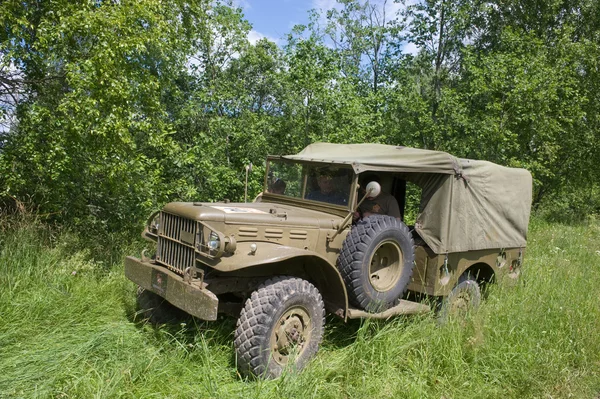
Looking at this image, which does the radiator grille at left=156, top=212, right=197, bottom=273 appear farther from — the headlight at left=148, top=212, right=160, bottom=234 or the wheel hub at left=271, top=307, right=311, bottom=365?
the wheel hub at left=271, top=307, right=311, bottom=365

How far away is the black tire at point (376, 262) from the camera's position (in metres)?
4.35

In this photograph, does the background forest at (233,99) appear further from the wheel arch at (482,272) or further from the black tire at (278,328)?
the wheel arch at (482,272)

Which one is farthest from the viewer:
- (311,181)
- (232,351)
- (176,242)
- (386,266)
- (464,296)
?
(464,296)

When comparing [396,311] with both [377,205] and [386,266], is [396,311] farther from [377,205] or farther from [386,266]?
[377,205]

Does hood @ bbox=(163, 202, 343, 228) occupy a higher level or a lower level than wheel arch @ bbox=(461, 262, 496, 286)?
higher

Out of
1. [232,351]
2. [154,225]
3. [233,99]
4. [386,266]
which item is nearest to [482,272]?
[386,266]

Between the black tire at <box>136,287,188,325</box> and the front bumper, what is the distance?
1.42 ft

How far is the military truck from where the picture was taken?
3.80 metres

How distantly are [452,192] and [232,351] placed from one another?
283cm

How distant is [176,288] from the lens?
3857 millimetres

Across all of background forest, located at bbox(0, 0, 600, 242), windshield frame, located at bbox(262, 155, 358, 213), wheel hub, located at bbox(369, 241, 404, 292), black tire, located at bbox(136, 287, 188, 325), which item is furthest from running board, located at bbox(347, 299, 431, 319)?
background forest, located at bbox(0, 0, 600, 242)

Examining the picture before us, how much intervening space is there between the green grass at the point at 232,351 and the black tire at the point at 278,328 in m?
0.14

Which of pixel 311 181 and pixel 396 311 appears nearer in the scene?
pixel 396 311

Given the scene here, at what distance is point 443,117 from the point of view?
13.3 metres
